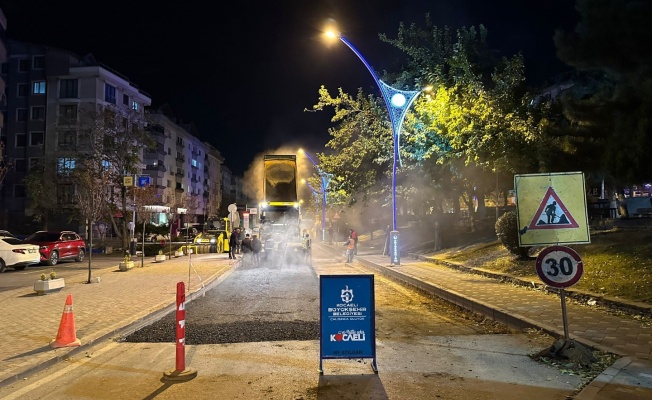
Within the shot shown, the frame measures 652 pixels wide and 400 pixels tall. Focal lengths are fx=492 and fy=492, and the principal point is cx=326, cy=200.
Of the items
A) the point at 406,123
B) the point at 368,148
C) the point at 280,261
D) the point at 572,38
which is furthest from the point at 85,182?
the point at 572,38

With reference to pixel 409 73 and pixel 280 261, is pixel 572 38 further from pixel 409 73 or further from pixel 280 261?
pixel 280 261

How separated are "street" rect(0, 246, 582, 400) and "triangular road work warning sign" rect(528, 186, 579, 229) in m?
1.75

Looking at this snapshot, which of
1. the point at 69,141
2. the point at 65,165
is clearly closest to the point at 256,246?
the point at 69,141

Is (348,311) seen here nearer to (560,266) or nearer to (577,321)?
(560,266)

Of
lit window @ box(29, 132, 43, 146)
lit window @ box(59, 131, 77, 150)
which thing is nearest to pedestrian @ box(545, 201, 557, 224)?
lit window @ box(59, 131, 77, 150)

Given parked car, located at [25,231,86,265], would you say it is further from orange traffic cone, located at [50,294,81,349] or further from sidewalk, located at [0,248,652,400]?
orange traffic cone, located at [50,294,81,349]

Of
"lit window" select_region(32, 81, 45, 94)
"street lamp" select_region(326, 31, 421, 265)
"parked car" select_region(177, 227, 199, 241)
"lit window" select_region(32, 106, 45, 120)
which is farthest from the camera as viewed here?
"lit window" select_region(32, 81, 45, 94)

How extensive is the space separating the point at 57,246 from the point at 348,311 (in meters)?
22.8

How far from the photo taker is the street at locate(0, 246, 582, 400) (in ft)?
17.0

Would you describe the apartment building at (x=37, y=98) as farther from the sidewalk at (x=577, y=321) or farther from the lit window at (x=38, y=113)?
the sidewalk at (x=577, y=321)

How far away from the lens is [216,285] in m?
15.3

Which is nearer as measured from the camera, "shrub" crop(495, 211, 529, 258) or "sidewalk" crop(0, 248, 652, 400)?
"sidewalk" crop(0, 248, 652, 400)

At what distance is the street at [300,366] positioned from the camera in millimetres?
5188

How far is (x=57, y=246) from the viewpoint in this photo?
2433cm
